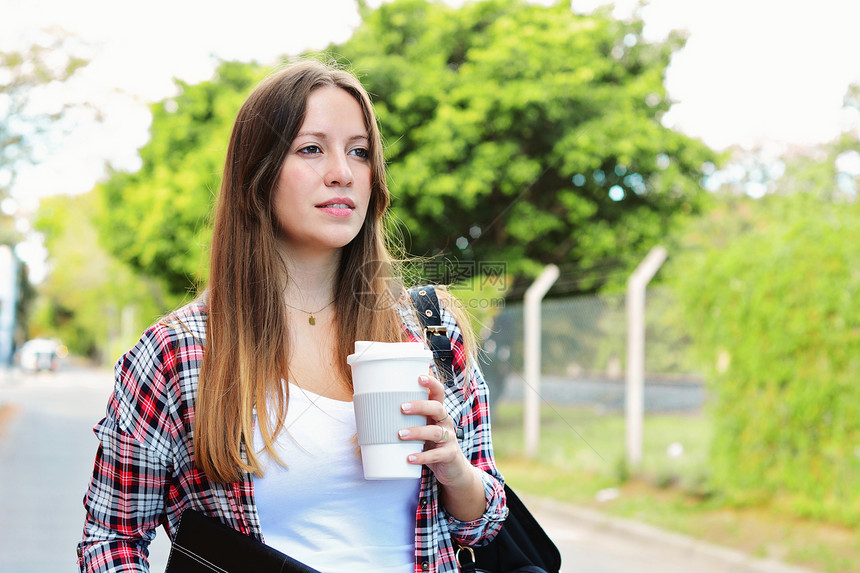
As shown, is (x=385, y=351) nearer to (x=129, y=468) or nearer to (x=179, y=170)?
(x=129, y=468)

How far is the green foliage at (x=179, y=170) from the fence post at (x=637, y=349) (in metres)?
7.40

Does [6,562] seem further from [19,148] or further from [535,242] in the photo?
[19,148]

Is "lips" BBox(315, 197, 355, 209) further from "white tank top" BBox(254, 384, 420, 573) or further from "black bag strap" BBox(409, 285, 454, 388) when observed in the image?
"white tank top" BBox(254, 384, 420, 573)

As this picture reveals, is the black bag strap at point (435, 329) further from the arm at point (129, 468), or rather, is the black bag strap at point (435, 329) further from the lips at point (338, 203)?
the arm at point (129, 468)

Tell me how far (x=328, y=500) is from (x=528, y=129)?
10.2 metres

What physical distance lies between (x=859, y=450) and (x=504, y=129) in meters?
6.52

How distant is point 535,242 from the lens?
12.6m

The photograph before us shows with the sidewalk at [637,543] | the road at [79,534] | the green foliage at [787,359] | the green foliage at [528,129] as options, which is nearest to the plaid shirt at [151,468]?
the road at [79,534]

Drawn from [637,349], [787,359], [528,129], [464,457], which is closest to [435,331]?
[464,457]

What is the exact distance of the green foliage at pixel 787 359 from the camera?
620 centimetres

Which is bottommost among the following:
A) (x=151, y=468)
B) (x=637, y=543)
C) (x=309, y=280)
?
Result: (x=637, y=543)

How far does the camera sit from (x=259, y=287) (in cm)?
171

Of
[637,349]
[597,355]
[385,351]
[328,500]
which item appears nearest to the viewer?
[385,351]

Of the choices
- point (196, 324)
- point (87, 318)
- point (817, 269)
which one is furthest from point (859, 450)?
point (87, 318)
